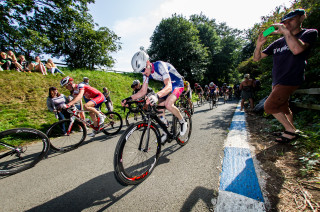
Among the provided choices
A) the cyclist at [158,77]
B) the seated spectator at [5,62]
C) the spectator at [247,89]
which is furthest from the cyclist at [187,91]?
the seated spectator at [5,62]

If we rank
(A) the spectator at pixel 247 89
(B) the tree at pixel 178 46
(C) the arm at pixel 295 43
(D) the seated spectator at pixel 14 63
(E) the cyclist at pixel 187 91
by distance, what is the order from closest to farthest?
(C) the arm at pixel 295 43, (A) the spectator at pixel 247 89, (D) the seated spectator at pixel 14 63, (E) the cyclist at pixel 187 91, (B) the tree at pixel 178 46

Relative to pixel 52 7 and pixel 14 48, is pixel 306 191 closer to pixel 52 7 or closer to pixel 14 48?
pixel 14 48

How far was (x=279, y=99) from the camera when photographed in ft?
7.95

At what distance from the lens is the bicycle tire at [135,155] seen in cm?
170

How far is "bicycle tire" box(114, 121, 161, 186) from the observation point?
5.58ft

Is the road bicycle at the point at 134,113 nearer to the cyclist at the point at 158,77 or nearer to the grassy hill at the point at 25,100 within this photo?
the cyclist at the point at 158,77

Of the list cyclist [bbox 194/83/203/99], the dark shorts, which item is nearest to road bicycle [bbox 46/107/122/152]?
the dark shorts

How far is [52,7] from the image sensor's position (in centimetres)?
1412

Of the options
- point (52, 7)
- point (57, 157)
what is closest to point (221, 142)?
point (57, 157)

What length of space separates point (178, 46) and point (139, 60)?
27214 mm

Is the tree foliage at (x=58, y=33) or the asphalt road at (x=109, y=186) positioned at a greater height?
the tree foliage at (x=58, y=33)

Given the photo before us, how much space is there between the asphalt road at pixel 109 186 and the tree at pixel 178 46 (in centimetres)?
2659

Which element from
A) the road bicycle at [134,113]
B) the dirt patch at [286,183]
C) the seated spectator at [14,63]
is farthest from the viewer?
the seated spectator at [14,63]

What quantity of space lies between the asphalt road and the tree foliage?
12.1 metres
